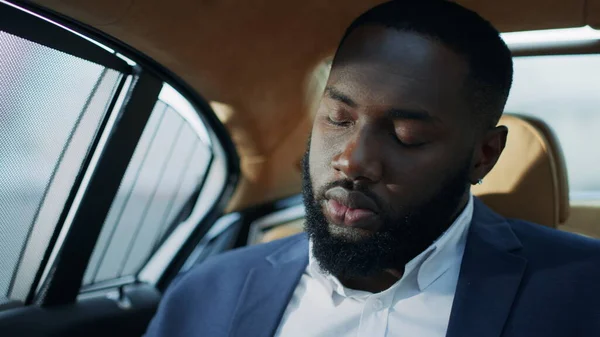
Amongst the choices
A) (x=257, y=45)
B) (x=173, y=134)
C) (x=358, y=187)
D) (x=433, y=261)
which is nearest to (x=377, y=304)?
(x=433, y=261)

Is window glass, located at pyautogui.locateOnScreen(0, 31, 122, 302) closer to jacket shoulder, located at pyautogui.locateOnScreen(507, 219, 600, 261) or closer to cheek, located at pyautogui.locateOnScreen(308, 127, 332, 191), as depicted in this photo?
cheek, located at pyautogui.locateOnScreen(308, 127, 332, 191)

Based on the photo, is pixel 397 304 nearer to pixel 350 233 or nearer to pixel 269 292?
pixel 350 233

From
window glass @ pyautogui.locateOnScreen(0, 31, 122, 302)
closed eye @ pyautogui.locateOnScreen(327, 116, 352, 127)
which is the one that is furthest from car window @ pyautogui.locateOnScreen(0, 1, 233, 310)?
closed eye @ pyautogui.locateOnScreen(327, 116, 352, 127)

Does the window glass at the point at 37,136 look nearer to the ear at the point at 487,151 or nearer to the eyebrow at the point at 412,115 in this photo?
the eyebrow at the point at 412,115

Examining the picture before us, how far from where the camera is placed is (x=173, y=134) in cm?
255

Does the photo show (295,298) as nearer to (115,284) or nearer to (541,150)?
(541,150)

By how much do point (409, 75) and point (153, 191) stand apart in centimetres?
130

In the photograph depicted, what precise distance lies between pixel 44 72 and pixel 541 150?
4.52 ft

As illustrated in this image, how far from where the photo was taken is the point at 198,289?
189 centimetres

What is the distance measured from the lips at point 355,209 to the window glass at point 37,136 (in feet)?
3.03

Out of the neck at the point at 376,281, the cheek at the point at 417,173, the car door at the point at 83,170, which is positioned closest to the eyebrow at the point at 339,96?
the cheek at the point at 417,173

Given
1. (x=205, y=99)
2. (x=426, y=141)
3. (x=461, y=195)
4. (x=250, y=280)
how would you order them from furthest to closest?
(x=205, y=99) < (x=250, y=280) < (x=461, y=195) < (x=426, y=141)

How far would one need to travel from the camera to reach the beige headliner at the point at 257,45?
196 cm

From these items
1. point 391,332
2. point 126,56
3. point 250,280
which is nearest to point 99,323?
point 250,280
